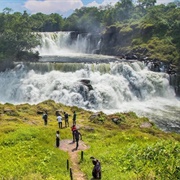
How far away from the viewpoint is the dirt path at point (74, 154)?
1273 cm

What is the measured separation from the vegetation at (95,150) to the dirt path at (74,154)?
10.7 inches

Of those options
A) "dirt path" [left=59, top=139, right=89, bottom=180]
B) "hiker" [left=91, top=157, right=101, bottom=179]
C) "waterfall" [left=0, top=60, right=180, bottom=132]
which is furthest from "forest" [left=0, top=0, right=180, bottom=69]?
"hiker" [left=91, top=157, right=101, bottom=179]

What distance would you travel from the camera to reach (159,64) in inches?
1644

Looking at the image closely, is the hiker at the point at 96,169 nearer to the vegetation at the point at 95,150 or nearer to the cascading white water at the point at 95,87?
the vegetation at the point at 95,150

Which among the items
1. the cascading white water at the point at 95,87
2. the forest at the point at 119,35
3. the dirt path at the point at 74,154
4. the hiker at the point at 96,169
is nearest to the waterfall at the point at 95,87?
the cascading white water at the point at 95,87

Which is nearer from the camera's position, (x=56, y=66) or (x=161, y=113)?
(x=161, y=113)

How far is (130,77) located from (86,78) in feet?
20.8

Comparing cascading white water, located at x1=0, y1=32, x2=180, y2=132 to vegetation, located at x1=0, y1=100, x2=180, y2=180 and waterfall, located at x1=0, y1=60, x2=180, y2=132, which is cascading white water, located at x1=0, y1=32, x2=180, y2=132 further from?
vegetation, located at x1=0, y1=100, x2=180, y2=180

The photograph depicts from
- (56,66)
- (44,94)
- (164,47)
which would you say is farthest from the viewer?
(164,47)

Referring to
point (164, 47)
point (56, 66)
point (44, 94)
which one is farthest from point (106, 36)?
point (44, 94)

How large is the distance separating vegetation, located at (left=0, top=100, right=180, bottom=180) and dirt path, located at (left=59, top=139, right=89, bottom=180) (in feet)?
0.89

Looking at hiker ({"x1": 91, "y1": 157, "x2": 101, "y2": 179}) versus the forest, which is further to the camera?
the forest

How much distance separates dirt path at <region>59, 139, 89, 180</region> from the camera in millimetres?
12734

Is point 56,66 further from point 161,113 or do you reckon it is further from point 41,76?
point 161,113
